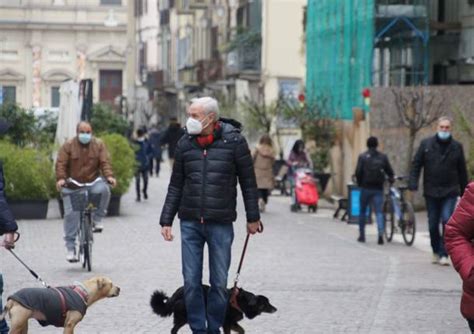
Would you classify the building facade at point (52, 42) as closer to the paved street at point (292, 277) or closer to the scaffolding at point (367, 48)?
the scaffolding at point (367, 48)

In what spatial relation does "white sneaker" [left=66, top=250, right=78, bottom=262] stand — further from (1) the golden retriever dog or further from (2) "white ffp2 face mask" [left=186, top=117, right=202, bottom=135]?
(2) "white ffp2 face mask" [left=186, top=117, right=202, bottom=135]

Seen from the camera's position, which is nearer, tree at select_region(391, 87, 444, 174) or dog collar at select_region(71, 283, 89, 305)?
dog collar at select_region(71, 283, 89, 305)

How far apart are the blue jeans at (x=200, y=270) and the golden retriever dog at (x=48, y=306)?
0.81 m

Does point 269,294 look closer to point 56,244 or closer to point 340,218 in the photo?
point 56,244

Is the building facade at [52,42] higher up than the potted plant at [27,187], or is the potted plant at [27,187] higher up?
the building facade at [52,42]

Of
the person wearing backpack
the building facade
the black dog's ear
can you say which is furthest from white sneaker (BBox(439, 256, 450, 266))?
the building facade

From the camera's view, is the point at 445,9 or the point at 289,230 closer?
the point at 289,230

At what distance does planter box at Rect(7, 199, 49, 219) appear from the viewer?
91.8 feet

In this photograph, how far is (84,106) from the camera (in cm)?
3077

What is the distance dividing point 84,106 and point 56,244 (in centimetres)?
874

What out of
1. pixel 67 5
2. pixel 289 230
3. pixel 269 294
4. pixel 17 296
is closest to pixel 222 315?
pixel 17 296

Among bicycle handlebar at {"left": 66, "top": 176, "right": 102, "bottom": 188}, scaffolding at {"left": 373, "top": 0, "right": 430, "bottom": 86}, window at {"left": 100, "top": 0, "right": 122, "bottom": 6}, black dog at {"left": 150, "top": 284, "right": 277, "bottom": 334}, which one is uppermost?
window at {"left": 100, "top": 0, "right": 122, "bottom": 6}

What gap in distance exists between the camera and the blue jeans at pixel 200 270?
457 inches

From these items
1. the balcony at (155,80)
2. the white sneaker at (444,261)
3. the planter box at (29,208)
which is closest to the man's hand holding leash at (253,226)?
the white sneaker at (444,261)
